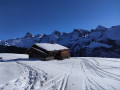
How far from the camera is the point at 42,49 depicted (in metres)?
25.3

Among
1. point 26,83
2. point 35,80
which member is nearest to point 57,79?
point 35,80

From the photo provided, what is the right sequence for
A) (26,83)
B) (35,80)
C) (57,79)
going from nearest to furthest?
(26,83)
(35,80)
(57,79)

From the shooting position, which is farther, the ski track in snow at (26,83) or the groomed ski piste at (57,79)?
the groomed ski piste at (57,79)

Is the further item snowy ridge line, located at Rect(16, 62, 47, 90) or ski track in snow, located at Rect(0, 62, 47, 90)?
snowy ridge line, located at Rect(16, 62, 47, 90)

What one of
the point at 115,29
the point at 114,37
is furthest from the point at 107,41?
the point at 115,29

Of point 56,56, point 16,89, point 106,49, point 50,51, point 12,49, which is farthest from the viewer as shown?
point 106,49

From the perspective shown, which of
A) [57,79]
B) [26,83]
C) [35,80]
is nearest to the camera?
[26,83]

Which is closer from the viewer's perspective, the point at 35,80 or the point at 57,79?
the point at 35,80

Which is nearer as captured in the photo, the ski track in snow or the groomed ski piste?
the ski track in snow

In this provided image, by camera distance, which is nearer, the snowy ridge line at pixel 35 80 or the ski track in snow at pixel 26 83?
the ski track in snow at pixel 26 83

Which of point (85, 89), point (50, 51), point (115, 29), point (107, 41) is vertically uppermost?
point (115, 29)

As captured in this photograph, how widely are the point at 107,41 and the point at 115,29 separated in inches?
2024

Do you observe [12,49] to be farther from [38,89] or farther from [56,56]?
[38,89]

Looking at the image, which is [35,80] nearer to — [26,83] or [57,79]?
[26,83]
